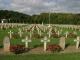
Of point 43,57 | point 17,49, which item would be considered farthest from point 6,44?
point 43,57

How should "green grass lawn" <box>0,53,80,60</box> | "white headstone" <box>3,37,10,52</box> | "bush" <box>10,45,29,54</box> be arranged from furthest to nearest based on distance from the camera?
1. "white headstone" <box>3,37,10,52</box>
2. "bush" <box>10,45,29,54</box>
3. "green grass lawn" <box>0,53,80,60</box>

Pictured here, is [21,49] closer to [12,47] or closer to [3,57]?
[12,47]

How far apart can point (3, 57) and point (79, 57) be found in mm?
5680

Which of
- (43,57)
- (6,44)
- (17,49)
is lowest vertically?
(43,57)

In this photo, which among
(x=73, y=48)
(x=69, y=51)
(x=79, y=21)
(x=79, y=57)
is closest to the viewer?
(x=79, y=57)

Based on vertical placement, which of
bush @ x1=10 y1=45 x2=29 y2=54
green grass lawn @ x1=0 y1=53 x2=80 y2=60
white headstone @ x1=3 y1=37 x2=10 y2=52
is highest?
white headstone @ x1=3 y1=37 x2=10 y2=52

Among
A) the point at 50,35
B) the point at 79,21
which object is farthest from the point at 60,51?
the point at 79,21

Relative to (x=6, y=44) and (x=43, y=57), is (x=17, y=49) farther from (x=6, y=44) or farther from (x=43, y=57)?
(x=43, y=57)

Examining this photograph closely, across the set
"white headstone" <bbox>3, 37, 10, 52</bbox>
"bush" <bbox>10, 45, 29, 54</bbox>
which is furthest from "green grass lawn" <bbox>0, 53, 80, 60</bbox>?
"white headstone" <bbox>3, 37, 10, 52</bbox>

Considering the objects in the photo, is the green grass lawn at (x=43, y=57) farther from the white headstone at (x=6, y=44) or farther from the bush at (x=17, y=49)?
the white headstone at (x=6, y=44)

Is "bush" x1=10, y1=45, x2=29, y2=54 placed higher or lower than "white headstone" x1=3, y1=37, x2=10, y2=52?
lower

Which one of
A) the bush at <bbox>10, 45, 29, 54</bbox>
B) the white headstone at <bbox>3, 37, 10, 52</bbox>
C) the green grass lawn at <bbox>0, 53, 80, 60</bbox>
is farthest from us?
the white headstone at <bbox>3, 37, 10, 52</bbox>

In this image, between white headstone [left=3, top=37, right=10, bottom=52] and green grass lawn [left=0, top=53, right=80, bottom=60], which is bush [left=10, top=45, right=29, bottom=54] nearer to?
white headstone [left=3, top=37, right=10, bottom=52]

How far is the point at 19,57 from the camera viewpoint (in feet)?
74.5
